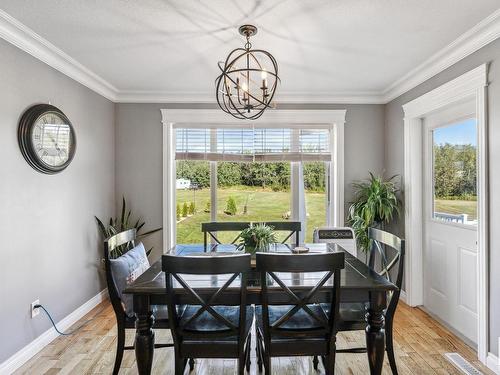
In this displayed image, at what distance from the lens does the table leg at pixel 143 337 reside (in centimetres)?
187

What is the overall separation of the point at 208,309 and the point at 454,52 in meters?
2.81

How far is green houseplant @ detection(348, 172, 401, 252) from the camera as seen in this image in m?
3.70

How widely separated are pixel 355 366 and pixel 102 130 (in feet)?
11.4

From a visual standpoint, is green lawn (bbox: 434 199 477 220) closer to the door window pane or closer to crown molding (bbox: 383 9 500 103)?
the door window pane

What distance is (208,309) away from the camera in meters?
1.76

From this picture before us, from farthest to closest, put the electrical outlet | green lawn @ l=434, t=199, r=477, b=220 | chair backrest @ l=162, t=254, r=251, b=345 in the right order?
green lawn @ l=434, t=199, r=477, b=220, the electrical outlet, chair backrest @ l=162, t=254, r=251, b=345

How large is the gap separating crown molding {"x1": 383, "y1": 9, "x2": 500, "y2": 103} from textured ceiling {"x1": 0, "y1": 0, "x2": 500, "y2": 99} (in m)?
0.06

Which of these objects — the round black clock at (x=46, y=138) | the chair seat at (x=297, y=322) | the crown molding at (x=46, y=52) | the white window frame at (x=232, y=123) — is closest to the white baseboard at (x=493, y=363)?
the chair seat at (x=297, y=322)

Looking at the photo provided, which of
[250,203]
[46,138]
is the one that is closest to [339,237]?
[250,203]

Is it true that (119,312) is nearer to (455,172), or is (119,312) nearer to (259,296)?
(259,296)

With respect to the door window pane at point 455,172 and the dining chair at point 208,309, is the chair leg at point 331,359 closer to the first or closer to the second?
the dining chair at point 208,309

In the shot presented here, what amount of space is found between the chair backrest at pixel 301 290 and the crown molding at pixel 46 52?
2338 mm

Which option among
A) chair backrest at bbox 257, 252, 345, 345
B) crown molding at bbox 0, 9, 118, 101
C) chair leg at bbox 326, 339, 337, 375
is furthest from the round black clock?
chair leg at bbox 326, 339, 337, 375

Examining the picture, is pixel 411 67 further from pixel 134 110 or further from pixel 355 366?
pixel 134 110
